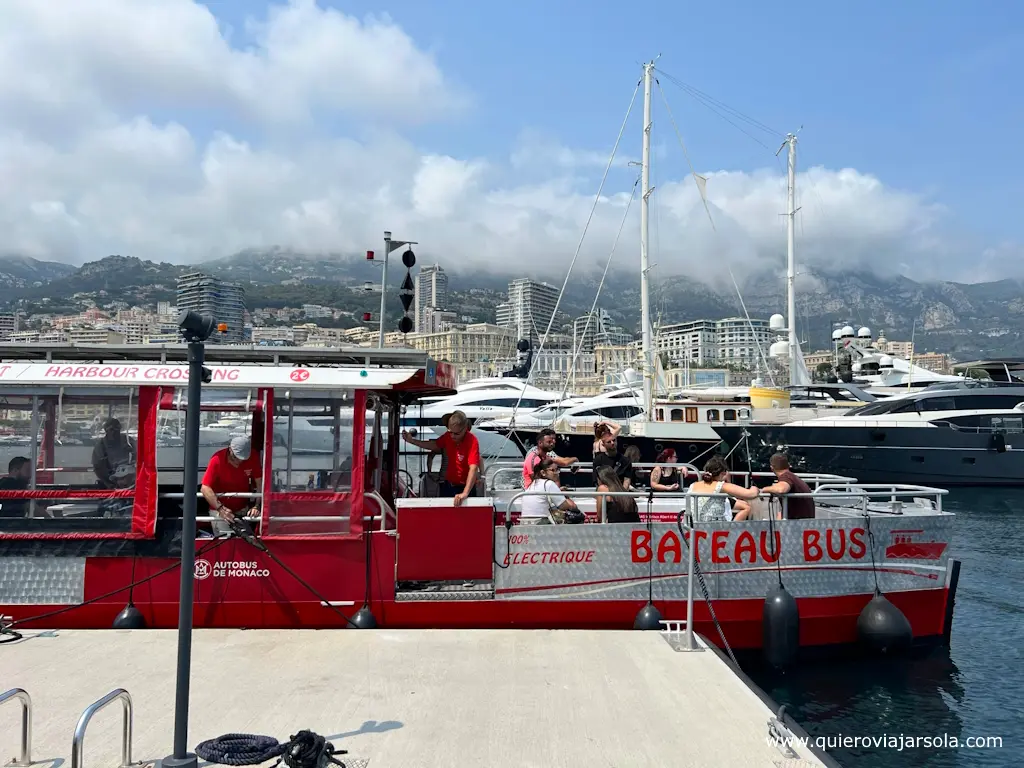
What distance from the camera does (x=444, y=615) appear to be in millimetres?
8320

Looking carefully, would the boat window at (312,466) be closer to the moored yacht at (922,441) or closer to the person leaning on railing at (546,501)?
the person leaning on railing at (546,501)

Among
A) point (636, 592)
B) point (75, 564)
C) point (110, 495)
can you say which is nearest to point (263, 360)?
point (110, 495)

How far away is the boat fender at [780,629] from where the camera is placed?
27.3 ft

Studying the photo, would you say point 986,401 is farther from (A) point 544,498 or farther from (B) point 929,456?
(A) point 544,498

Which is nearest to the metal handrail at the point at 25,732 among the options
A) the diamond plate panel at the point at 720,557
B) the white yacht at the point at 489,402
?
the diamond plate panel at the point at 720,557

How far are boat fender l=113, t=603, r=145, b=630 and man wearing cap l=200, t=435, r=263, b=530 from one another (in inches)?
45.2

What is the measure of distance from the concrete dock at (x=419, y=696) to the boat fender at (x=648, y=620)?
36cm

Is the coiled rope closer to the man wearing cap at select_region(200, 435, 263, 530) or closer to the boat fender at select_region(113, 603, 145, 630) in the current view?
the man wearing cap at select_region(200, 435, 263, 530)

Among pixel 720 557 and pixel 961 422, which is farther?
pixel 961 422

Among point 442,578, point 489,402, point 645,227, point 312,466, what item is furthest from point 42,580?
point 489,402

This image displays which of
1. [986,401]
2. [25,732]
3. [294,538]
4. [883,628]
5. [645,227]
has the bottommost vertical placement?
[883,628]

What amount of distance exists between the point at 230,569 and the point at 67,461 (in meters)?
1.99

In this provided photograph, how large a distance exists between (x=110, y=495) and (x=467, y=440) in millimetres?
3751

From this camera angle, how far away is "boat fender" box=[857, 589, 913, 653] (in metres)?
8.63
